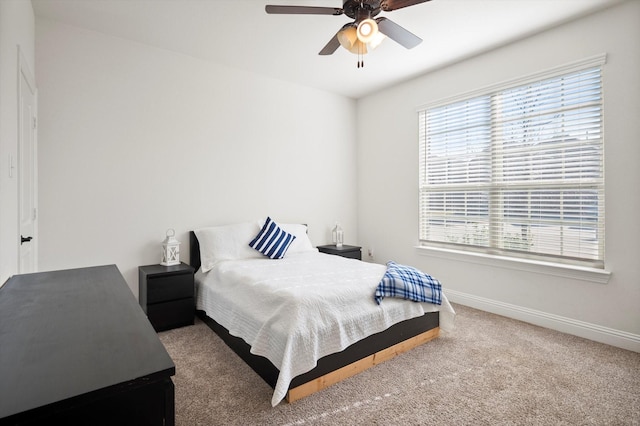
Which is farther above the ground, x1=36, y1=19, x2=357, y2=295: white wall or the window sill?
x1=36, y1=19, x2=357, y2=295: white wall

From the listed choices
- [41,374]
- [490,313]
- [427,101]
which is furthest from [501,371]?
[427,101]

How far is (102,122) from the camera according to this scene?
3.21 m

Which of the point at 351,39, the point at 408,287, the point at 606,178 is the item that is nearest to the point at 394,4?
the point at 351,39

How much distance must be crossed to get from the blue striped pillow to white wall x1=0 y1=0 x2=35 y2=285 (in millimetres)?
2011

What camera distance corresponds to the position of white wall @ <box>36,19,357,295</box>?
9.87 ft

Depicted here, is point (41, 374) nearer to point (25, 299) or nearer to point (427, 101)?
point (25, 299)

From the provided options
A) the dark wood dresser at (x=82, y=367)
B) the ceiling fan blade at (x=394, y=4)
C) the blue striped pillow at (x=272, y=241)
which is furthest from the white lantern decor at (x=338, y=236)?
the dark wood dresser at (x=82, y=367)

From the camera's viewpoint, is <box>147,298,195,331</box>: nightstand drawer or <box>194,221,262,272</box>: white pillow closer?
<box>147,298,195,331</box>: nightstand drawer

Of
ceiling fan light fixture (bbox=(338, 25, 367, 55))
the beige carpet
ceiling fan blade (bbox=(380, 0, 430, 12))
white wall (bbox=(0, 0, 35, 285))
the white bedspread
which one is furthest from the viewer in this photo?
ceiling fan light fixture (bbox=(338, 25, 367, 55))

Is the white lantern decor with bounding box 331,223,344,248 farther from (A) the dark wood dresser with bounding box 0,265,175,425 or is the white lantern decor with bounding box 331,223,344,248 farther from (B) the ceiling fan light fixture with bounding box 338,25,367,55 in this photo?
(A) the dark wood dresser with bounding box 0,265,175,425

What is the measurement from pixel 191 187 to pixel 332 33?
2.18m

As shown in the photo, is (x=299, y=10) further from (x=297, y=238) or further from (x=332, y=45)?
(x=297, y=238)

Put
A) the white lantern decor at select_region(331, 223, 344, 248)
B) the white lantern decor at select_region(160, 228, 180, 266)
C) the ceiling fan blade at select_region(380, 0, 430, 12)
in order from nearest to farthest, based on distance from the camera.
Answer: the ceiling fan blade at select_region(380, 0, 430, 12) → the white lantern decor at select_region(160, 228, 180, 266) → the white lantern decor at select_region(331, 223, 344, 248)

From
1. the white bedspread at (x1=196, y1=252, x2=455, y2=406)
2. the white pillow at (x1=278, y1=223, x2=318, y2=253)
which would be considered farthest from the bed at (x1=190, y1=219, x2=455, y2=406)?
the white pillow at (x1=278, y1=223, x2=318, y2=253)
